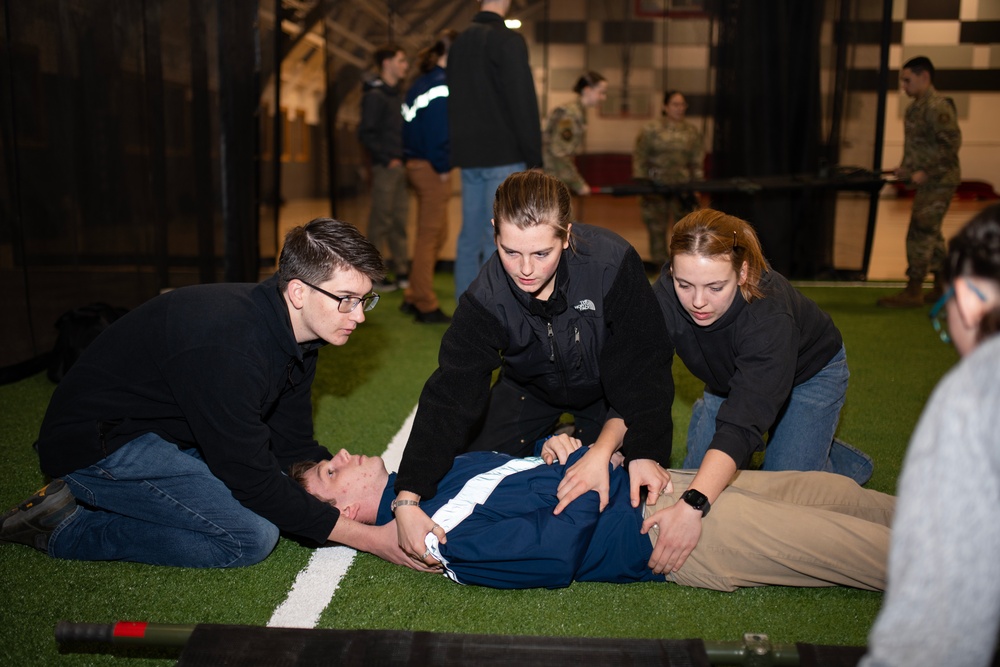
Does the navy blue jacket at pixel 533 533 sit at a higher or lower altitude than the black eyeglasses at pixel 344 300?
lower

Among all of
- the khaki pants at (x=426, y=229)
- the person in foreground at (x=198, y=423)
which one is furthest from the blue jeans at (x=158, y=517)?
the khaki pants at (x=426, y=229)

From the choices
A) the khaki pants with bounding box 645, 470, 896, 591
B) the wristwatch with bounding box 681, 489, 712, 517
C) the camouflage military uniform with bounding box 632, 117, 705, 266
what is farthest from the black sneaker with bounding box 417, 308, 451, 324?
the wristwatch with bounding box 681, 489, 712, 517

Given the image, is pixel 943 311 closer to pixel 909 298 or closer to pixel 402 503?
pixel 402 503

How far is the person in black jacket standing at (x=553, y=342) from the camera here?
249 cm

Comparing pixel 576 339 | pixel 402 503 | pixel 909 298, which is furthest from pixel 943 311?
pixel 909 298

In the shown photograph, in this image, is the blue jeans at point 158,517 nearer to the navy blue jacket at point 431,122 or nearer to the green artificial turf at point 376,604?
the green artificial turf at point 376,604

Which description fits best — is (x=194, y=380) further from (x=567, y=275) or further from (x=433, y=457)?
(x=567, y=275)

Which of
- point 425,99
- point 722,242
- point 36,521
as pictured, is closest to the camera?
point 722,242

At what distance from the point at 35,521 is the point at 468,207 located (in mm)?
3690

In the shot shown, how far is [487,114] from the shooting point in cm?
560

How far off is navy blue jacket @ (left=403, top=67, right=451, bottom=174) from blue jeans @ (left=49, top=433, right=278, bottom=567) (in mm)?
4276

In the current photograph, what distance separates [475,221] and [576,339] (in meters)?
3.11

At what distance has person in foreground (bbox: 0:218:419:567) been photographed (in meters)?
2.39

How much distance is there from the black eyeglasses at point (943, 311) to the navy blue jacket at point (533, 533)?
1266 mm
